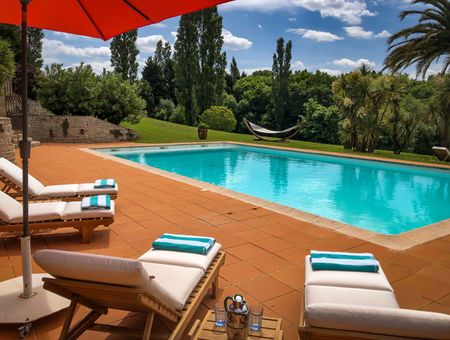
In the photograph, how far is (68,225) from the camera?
13.8 ft

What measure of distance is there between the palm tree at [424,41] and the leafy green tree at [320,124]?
1272 centimetres

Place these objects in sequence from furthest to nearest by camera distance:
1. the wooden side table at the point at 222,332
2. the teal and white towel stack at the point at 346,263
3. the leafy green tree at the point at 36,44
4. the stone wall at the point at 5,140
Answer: the leafy green tree at the point at 36,44, the stone wall at the point at 5,140, the teal and white towel stack at the point at 346,263, the wooden side table at the point at 222,332

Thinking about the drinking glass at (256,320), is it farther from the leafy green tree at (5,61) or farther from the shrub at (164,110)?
the shrub at (164,110)

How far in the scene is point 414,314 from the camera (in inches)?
67.7

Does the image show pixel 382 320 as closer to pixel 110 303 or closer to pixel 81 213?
pixel 110 303

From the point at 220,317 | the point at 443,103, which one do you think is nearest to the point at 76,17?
the point at 220,317

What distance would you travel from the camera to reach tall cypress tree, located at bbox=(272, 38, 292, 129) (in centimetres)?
3142

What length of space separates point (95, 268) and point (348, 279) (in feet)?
5.70

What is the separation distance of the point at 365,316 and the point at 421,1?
16.8m

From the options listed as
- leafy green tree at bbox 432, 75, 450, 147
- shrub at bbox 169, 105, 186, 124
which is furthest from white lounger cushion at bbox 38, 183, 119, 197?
shrub at bbox 169, 105, 186, 124

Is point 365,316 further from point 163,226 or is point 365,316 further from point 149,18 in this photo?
point 163,226

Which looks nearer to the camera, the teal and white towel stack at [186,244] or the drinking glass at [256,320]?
the drinking glass at [256,320]

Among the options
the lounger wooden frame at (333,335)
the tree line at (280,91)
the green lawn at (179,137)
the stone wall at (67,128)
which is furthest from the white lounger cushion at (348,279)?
the stone wall at (67,128)

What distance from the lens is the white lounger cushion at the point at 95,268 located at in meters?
1.95
